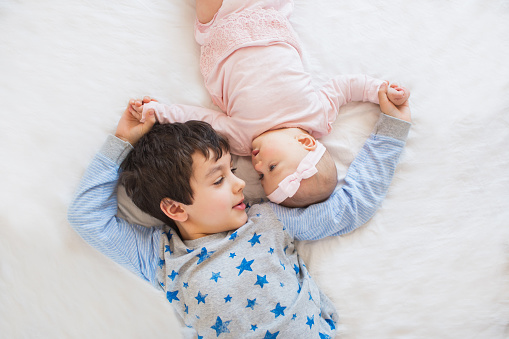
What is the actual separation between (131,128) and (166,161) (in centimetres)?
17

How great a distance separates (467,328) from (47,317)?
112 cm

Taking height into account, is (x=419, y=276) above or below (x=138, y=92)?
below

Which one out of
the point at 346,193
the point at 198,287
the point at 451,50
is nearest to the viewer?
the point at 198,287

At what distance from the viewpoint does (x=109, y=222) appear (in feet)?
3.40

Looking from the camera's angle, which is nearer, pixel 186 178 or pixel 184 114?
pixel 186 178

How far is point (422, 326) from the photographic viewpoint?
1.04 m

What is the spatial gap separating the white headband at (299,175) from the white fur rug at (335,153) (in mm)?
133

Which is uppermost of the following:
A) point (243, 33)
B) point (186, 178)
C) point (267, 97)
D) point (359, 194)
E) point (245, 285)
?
point (243, 33)

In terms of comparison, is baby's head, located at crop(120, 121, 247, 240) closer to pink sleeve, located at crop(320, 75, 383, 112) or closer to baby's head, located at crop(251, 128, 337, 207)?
baby's head, located at crop(251, 128, 337, 207)

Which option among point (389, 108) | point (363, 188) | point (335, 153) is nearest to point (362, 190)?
point (363, 188)

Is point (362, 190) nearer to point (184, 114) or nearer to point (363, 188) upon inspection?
point (363, 188)

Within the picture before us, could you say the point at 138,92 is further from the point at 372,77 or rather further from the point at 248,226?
the point at 372,77

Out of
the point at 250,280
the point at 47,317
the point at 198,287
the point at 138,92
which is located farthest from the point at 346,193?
the point at 47,317

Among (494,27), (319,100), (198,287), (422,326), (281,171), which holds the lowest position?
(422,326)
